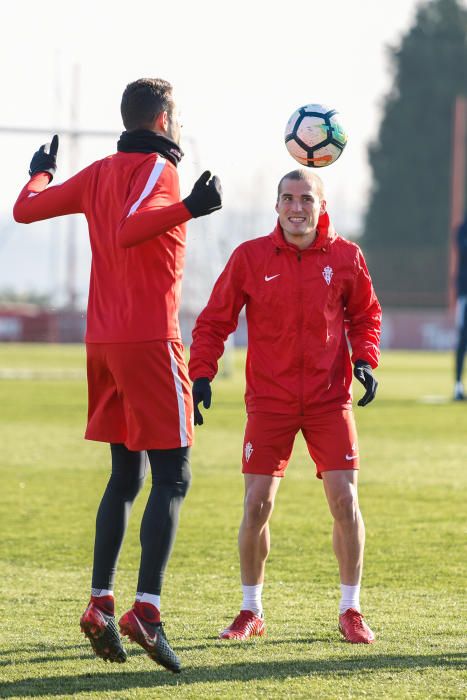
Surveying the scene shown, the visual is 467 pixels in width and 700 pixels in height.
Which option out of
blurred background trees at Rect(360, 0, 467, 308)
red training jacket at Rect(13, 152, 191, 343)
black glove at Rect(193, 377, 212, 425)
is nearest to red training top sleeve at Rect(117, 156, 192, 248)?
red training jacket at Rect(13, 152, 191, 343)

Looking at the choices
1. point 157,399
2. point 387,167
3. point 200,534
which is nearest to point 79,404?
point 200,534

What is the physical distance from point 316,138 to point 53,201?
1655 millimetres

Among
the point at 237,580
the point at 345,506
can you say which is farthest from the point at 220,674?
the point at 237,580

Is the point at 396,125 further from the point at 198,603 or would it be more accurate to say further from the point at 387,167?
the point at 198,603

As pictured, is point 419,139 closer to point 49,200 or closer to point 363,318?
point 363,318

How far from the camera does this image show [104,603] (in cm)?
488

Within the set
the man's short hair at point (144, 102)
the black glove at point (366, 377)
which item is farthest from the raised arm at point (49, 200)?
the black glove at point (366, 377)

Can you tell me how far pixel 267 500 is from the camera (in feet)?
17.8

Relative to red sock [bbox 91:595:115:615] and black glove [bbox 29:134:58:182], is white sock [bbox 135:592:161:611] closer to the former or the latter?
red sock [bbox 91:595:115:615]

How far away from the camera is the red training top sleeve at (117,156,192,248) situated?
4691mm

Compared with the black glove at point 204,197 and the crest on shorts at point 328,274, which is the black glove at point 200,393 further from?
the black glove at point 204,197

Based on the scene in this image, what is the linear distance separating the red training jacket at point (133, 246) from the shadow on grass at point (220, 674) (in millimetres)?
1175

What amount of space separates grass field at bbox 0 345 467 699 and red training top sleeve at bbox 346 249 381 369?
111 centimetres

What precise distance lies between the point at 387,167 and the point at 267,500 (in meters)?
60.0
